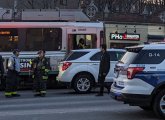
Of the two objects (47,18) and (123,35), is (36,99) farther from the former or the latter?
(123,35)

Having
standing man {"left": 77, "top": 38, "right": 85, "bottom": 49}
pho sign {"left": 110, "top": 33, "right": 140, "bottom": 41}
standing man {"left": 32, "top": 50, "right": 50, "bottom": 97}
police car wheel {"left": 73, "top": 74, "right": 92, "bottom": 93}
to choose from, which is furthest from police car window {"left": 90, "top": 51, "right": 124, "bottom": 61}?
pho sign {"left": 110, "top": 33, "right": 140, "bottom": 41}

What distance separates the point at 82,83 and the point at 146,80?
7.10 meters

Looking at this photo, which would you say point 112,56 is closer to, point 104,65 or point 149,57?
point 104,65

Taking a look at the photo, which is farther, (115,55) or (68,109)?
(115,55)

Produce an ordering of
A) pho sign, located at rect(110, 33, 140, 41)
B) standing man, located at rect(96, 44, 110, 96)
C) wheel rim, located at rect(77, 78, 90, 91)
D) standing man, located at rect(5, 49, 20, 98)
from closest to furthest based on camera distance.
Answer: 1. standing man, located at rect(96, 44, 110, 96)
2. standing man, located at rect(5, 49, 20, 98)
3. wheel rim, located at rect(77, 78, 90, 91)
4. pho sign, located at rect(110, 33, 140, 41)

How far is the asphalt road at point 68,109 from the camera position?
1088 centimetres

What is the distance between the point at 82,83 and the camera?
17203 mm

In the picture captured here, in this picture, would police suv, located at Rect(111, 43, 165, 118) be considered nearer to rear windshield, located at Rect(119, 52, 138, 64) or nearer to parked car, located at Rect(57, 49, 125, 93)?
rear windshield, located at Rect(119, 52, 138, 64)

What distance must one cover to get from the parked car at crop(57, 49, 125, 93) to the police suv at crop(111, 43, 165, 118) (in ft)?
22.2

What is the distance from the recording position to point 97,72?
17.4 metres

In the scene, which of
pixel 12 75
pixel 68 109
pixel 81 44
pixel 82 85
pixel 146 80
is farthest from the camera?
pixel 81 44

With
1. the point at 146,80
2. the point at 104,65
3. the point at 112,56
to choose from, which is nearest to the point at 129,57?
the point at 146,80

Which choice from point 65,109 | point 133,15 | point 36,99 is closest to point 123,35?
point 133,15

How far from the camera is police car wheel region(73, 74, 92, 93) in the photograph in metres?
17.2
